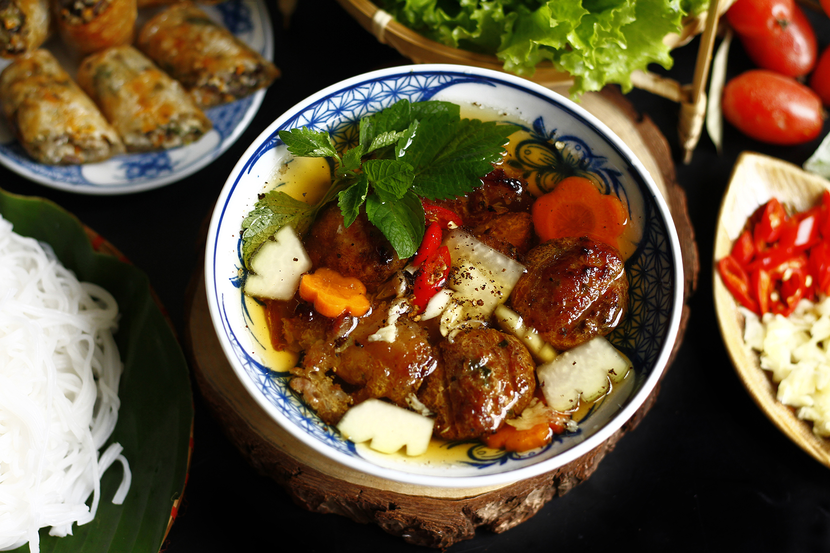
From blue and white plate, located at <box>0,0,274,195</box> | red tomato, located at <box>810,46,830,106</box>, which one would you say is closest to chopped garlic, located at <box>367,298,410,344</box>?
blue and white plate, located at <box>0,0,274,195</box>

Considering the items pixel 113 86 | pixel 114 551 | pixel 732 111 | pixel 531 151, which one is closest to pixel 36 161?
pixel 113 86

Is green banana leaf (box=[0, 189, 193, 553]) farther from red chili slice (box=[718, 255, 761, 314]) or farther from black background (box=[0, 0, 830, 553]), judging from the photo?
red chili slice (box=[718, 255, 761, 314])

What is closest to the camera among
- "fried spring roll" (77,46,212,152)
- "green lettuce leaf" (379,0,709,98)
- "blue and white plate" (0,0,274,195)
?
"green lettuce leaf" (379,0,709,98)

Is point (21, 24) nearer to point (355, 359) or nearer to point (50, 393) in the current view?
point (50, 393)

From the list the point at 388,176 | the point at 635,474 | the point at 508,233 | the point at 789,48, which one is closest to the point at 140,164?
the point at 388,176

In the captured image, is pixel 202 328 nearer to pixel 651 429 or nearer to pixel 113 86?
pixel 113 86

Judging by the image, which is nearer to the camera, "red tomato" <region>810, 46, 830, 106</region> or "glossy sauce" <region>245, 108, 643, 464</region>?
"glossy sauce" <region>245, 108, 643, 464</region>
